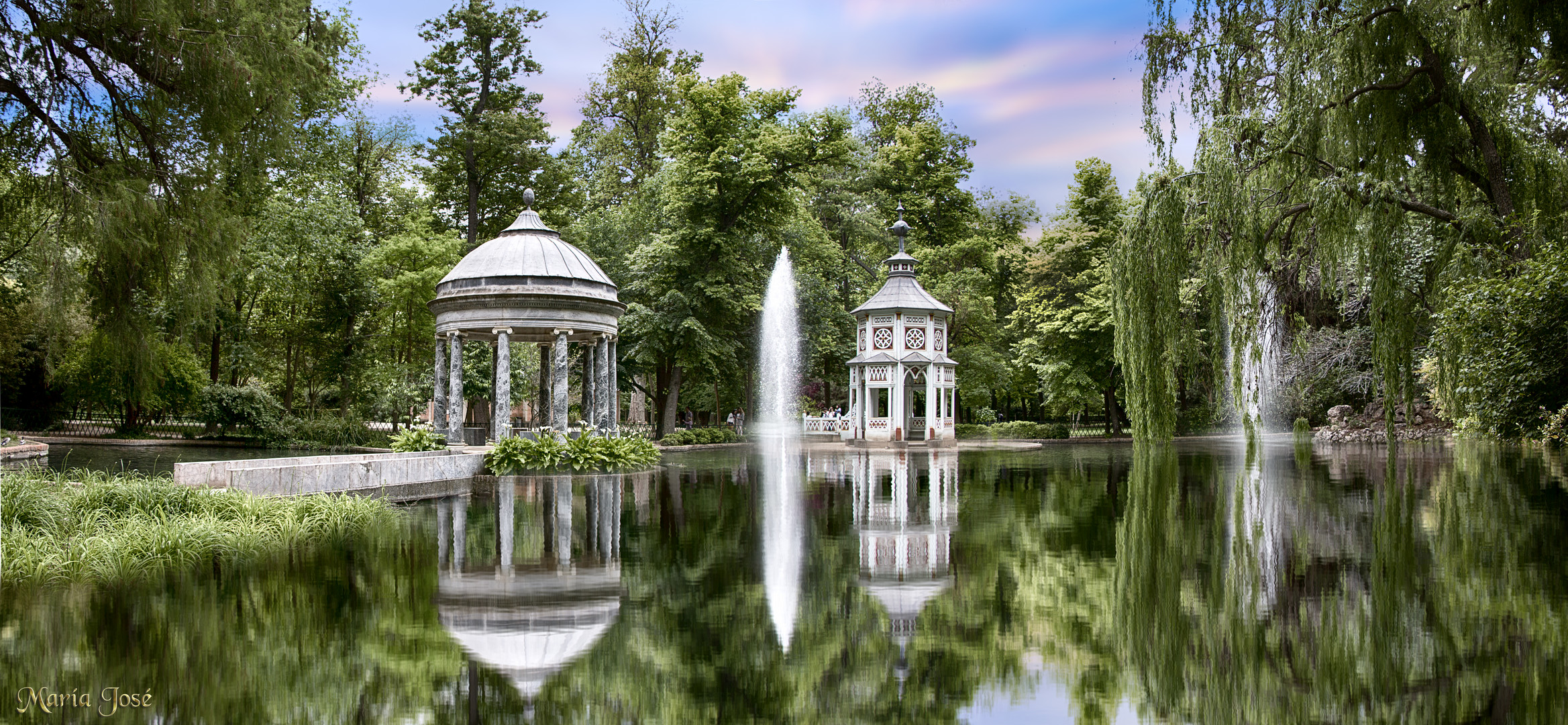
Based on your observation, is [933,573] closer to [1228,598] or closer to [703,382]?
[1228,598]

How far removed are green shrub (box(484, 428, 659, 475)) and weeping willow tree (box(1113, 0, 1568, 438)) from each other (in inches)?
444

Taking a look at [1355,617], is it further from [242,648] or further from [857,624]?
[242,648]

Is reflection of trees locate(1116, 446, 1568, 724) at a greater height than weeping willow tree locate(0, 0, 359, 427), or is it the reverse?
weeping willow tree locate(0, 0, 359, 427)

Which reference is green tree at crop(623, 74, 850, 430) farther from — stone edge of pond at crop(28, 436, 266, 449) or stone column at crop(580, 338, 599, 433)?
stone edge of pond at crop(28, 436, 266, 449)

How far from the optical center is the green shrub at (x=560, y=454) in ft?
68.1

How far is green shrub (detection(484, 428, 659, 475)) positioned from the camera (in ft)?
68.1

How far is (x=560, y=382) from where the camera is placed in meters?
24.8

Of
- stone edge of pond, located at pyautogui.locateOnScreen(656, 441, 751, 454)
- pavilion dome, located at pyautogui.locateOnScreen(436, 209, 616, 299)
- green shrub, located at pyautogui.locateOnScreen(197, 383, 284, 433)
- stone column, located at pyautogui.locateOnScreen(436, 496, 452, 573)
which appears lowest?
stone column, located at pyautogui.locateOnScreen(436, 496, 452, 573)

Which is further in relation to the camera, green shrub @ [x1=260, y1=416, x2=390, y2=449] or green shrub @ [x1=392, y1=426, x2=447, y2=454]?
green shrub @ [x1=260, y1=416, x2=390, y2=449]

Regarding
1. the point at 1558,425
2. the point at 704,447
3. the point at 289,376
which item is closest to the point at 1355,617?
the point at 1558,425

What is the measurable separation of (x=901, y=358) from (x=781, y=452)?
651 centimetres

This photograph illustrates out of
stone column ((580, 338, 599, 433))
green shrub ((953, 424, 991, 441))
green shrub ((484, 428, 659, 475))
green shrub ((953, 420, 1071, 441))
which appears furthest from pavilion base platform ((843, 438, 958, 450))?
green shrub ((484, 428, 659, 475))

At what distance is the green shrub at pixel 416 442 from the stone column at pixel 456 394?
1.41 meters

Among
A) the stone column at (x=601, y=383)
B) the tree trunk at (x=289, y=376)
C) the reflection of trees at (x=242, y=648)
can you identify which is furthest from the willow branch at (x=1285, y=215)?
the tree trunk at (x=289, y=376)
